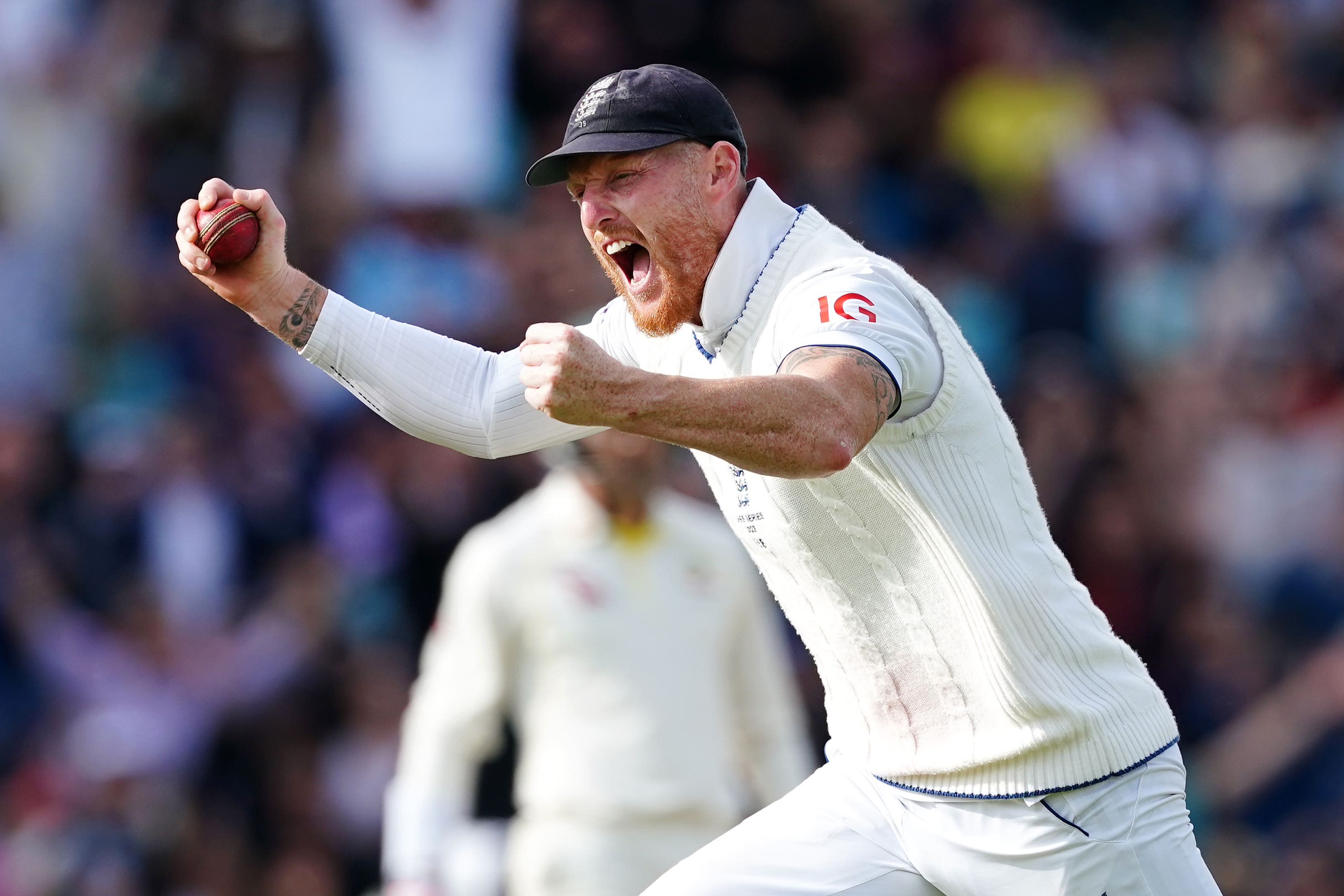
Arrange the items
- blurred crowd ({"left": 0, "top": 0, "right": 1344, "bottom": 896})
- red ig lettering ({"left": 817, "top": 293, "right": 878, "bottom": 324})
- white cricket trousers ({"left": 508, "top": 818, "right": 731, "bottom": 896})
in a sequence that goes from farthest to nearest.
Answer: blurred crowd ({"left": 0, "top": 0, "right": 1344, "bottom": 896}) → white cricket trousers ({"left": 508, "top": 818, "right": 731, "bottom": 896}) → red ig lettering ({"left": 817, "top": 293, "right": 878, "bottom": 324})

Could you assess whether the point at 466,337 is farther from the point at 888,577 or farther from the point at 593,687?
the point at 888,577

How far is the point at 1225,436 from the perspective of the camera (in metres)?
10.4

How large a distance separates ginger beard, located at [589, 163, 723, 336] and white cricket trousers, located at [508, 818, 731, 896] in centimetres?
267

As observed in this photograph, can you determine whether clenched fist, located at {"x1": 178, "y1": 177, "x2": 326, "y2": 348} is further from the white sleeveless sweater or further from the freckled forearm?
the freckled forearm

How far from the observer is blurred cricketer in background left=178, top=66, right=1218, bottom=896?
3.75m

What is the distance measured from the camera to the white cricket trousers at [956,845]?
382 cm

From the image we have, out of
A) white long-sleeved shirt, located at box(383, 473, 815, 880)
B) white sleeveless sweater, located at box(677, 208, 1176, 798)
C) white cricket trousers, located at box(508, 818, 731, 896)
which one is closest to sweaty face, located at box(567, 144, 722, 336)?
white sleeveless sweater, located at box(677, 208, 1176, 798)

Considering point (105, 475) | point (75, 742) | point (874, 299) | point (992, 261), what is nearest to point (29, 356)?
point (105, 475)

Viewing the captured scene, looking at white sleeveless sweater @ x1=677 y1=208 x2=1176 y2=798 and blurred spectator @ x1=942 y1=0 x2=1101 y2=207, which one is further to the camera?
blurred spectator @ x1=942 y1=0 x2=1101 y2=207

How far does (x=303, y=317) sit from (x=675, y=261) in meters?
0.87

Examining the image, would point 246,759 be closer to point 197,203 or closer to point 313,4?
point 313,4

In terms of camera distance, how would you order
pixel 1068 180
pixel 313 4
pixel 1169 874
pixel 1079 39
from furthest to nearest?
pixel 1079 39 → pixel 1068 180 → pixel 313 4 → pixel 1169 874

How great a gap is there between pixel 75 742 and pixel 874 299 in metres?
5.98

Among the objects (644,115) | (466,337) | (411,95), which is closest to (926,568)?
(644,115)
